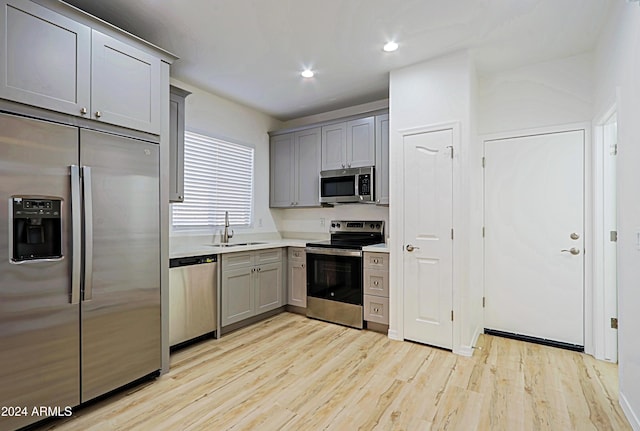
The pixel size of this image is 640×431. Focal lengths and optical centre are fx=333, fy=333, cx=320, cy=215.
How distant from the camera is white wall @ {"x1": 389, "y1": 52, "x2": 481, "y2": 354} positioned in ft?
9.82

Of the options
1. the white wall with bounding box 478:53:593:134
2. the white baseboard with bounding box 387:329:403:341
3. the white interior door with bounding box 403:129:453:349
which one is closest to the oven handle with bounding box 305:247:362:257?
the white interior door with bounding box 403:129:453:349

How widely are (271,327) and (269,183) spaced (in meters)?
2.12

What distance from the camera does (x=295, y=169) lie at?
4668 millimetres

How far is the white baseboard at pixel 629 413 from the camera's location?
187 cm

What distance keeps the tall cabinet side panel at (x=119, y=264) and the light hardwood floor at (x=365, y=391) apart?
27 centimetres

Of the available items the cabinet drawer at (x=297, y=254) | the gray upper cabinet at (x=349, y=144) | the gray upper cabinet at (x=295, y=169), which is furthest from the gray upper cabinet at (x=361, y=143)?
the cabinet drawer at (x=297, y=254)

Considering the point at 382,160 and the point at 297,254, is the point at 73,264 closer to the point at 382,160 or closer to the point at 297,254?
the point at 297,254

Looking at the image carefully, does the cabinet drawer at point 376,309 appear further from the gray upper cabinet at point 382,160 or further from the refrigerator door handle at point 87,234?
the refrigerator door handle at point 87,234

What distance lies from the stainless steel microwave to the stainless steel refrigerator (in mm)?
2254

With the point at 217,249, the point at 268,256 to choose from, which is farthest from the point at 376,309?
the point at 217,249

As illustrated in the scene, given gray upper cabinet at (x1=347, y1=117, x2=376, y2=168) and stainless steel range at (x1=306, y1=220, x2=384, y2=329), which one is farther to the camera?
gray upper cabinet at (x1=347, y1=117, x2=376, y2=168)

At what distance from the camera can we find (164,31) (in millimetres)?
2672

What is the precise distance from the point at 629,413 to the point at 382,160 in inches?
113

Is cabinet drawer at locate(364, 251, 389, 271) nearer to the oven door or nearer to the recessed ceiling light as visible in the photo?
the oven door
